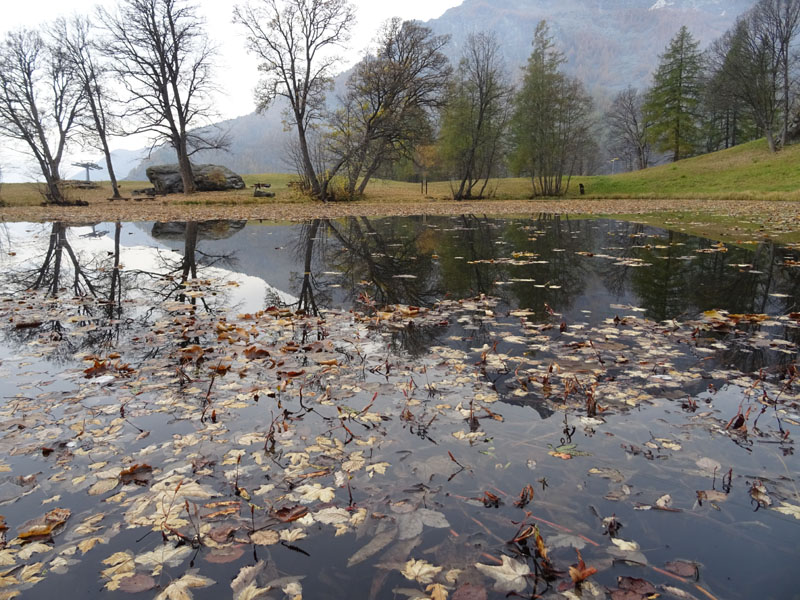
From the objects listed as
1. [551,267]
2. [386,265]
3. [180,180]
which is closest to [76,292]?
[386,265]

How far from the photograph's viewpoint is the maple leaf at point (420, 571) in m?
1.53

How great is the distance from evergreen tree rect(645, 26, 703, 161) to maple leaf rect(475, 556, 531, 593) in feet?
195

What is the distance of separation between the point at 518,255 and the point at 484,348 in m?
5.15

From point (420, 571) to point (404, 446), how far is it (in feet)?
2.67

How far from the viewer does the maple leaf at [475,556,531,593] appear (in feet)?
4.86

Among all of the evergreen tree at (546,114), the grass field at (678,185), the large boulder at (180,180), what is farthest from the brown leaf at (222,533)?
the evergreen tree at (546,114)

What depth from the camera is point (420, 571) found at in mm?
1551

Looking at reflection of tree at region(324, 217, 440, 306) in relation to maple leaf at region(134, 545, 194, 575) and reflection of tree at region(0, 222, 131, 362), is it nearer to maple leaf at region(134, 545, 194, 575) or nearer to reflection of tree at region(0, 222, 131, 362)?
reflection of tree at region(0, 222, 131, 362)

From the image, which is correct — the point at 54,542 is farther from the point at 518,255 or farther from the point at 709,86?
the point at 709,86

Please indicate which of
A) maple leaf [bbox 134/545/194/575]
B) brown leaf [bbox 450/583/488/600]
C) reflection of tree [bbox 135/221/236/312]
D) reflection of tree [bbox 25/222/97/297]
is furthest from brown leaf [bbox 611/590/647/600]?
reflection of tree [bbox 25/222/97/297]

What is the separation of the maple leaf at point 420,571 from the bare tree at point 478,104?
31.0 m

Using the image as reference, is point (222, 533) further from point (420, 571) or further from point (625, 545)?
point (625, 545)

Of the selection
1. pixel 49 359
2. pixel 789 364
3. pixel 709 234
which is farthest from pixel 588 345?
pixel 709 234

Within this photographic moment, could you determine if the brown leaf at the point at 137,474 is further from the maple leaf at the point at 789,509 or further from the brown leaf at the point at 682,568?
the maple leaf at the point at 789,509
